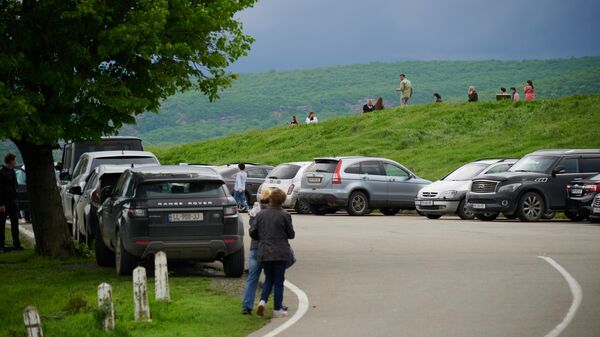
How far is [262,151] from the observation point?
66.3m

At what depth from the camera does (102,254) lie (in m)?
19.6

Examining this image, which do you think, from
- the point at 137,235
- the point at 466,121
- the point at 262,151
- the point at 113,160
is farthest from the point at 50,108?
the point at 262,151

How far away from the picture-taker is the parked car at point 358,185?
114 feet

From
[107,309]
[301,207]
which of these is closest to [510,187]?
[301,207]

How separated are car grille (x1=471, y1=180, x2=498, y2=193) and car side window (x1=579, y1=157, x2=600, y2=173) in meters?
2.44

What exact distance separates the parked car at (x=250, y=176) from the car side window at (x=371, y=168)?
6656 mm

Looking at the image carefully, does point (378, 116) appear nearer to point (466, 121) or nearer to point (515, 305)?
point (466, 121)

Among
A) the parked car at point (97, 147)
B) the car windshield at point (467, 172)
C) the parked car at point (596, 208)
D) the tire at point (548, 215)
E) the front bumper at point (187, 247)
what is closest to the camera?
the front bumper at point (187, 247)

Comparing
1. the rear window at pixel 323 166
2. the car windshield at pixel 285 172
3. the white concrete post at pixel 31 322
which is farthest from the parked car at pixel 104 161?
the white concrete post at pixel 31 322

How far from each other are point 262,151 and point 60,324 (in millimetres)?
53709

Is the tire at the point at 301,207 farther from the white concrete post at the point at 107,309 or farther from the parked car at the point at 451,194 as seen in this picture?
the white concrete post at the point at 107,309

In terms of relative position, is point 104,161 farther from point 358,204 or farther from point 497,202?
point 358,204

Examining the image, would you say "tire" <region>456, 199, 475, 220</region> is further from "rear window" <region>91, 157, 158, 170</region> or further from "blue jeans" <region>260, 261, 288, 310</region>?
"blue jeans" <region>260, 261, 288, 310</region>

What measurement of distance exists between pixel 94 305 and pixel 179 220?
8.81 ft
